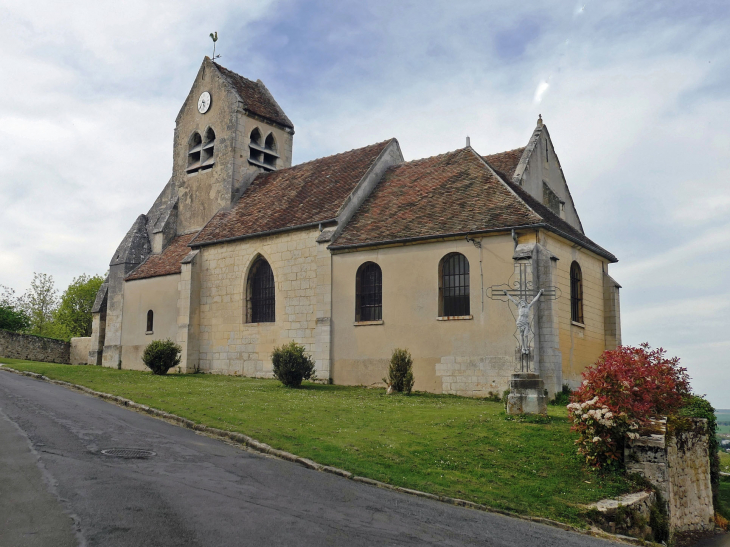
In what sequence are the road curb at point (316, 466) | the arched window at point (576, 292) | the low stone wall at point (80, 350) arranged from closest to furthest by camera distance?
the road curb at point (316, 466), the arched window at point (576, 292), the low stone wall at point (80, 350)

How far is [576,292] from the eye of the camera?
2222 centimetres

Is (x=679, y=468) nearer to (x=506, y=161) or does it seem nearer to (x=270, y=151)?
(x=506, y=161)

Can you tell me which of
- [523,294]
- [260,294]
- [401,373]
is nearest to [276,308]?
[260,294]

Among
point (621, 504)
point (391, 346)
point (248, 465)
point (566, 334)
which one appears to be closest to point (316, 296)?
point (391, 346)

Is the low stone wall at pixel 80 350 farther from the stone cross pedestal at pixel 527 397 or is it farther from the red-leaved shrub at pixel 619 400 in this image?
the red-leaved shrub at pixel 619 400

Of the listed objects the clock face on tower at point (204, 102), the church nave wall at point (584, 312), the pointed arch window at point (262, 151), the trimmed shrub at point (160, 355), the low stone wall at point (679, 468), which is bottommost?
the low stone wall at point (679, 468)

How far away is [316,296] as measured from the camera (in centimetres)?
2381

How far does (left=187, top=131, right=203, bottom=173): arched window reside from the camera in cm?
3219

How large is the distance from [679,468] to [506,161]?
1518 centimetres

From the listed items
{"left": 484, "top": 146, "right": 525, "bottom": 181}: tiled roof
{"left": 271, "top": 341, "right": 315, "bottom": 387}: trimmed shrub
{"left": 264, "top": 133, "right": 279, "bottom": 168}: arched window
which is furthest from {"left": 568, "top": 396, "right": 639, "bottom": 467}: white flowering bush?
{"left": 264, "top": 133, "right": 279, "bottom": 168}: arched window

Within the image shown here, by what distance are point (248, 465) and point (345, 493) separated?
2071 millimetres

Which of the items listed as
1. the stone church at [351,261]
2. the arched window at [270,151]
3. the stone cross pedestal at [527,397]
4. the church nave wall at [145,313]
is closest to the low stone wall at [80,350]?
the stone church at [351,261]

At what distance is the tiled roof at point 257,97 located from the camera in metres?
31.5

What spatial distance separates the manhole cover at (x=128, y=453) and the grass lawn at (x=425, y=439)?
2.42m
